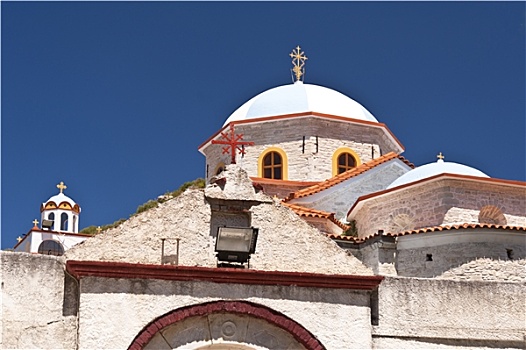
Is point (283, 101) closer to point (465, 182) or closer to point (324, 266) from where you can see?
point (465, 182)

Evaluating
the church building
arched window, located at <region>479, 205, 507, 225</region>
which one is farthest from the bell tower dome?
the church building

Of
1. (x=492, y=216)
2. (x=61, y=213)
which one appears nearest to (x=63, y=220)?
(x=61, y=213)

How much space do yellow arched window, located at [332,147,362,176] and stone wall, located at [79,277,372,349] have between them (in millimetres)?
18752

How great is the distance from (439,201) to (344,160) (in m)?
7.25

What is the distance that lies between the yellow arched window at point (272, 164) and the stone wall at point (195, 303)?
18.8 m

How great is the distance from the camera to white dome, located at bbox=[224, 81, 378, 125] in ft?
103

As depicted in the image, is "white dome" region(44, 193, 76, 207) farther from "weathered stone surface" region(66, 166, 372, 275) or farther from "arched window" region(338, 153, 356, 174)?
"weathered stone surface" region(66, 166, 372, 275)

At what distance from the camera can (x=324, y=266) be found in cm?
1183

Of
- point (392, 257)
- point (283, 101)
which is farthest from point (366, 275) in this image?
point (283, 101)

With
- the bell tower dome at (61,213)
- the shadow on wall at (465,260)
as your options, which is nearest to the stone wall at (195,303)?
the shadow on wall at (465,260)

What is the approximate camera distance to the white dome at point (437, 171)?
80.0ft

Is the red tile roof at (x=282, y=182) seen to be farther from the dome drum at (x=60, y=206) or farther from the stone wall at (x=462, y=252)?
the dome drum at (x=60, y=206)

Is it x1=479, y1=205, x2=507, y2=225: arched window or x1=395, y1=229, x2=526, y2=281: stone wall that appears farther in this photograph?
x1=479, y1=205, x2=507, y2=225: arched window

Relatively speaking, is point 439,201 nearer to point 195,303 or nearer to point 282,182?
point 282,182
